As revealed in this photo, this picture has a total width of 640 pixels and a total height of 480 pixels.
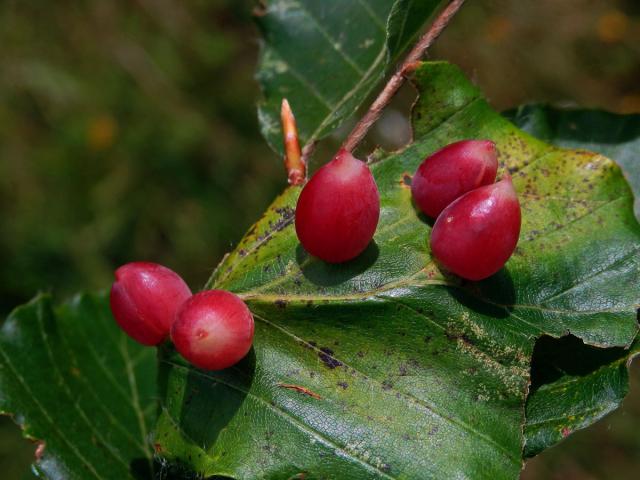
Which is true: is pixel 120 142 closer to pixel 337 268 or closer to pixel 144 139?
pixel 144 139

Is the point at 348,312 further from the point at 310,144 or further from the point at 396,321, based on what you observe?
the point at 310,144

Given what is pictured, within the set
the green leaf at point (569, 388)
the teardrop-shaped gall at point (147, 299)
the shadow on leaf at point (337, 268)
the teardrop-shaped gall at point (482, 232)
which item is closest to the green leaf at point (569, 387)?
the green leaf at point (569, 388)

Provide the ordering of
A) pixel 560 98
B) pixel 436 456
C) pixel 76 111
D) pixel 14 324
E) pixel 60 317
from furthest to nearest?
pixel 560 98 < pixel 76 111 < pixel 60 317 < pixel 14 324 < pixel 436 456

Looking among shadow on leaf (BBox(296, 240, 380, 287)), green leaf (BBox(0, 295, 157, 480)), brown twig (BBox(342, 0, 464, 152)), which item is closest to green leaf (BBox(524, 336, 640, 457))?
shadow on leaf (BBox(296, 240, 380, 287))

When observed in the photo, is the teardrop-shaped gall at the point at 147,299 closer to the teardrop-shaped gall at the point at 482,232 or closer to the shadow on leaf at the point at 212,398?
the shadow on leaf at the point at 212,398

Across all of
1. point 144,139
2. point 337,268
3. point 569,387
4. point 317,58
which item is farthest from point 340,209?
point 144,139

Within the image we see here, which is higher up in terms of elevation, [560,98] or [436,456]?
[436,456]

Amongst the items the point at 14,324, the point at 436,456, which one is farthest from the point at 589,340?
the point at 14,324
